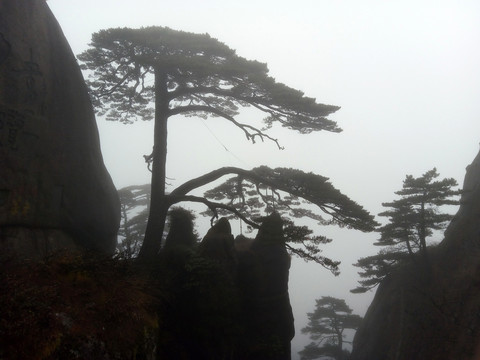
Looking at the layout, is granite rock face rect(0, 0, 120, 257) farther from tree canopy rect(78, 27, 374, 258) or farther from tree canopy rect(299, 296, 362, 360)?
tree canopy rect(299, 296, 362, 360)

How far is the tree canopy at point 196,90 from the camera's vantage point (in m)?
12.8

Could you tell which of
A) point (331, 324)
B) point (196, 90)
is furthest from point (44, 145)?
point (331, 324)

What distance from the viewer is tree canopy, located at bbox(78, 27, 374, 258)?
12.8m

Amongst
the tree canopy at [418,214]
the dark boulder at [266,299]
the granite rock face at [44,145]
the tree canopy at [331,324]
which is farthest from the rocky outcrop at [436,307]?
the granite rock face at [44,145]

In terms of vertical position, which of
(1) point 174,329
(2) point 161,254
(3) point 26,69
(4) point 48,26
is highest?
(4) point 48,26

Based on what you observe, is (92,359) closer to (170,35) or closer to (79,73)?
(79,73)

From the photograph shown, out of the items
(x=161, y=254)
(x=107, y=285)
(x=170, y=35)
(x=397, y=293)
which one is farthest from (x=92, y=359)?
(x=397, y=293)

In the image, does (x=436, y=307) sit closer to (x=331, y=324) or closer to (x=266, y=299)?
(x=266, y=299)

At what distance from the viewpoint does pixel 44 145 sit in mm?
10930

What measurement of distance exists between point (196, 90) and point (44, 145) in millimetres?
6029

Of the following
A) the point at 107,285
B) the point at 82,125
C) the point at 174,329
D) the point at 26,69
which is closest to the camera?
the point at 107,285

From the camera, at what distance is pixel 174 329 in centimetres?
1173

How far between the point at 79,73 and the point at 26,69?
2513 millimetres

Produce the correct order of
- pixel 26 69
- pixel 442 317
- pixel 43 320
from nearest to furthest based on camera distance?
pixel 43 320
pixel 26 69
pixel 442 317
